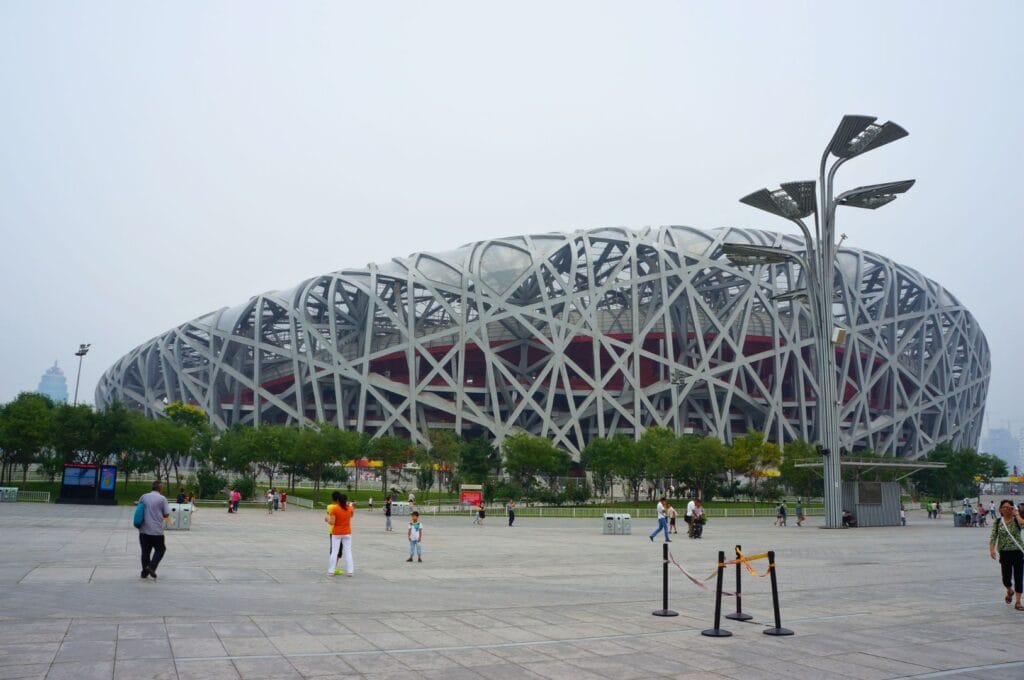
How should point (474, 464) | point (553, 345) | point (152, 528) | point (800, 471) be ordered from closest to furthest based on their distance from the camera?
point (152, 528)
point (800, 471)
point (474, 464)
point (553, 345)

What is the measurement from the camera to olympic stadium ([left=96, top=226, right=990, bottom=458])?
2672 inches

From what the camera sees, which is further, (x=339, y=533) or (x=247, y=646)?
(x=339, y=533)

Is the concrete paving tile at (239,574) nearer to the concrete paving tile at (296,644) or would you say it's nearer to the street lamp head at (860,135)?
the concrete paving tile at (296,644)

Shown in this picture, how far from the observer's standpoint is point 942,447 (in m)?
72.4

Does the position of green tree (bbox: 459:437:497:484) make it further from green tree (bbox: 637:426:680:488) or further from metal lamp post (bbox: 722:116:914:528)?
metal lamp post (bbox: 722:116:914:528)

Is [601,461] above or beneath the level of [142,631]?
above

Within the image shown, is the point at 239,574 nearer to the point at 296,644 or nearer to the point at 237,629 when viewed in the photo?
the point at 237,629

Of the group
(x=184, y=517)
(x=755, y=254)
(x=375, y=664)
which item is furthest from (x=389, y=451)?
(x=375, y=664)

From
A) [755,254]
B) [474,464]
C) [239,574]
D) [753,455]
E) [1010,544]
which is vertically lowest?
[239,574]

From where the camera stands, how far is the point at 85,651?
693cm

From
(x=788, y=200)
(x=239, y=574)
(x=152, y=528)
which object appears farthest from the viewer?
(x=788, y=200)

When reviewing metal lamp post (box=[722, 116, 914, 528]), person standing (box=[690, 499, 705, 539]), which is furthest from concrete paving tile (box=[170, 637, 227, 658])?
metal lamp post (box=[722, 116, 914, 528])

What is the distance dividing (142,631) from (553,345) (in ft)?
197

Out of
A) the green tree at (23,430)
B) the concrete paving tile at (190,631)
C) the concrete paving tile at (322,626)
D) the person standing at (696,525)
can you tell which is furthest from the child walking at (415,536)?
the green tree at (23,430)
